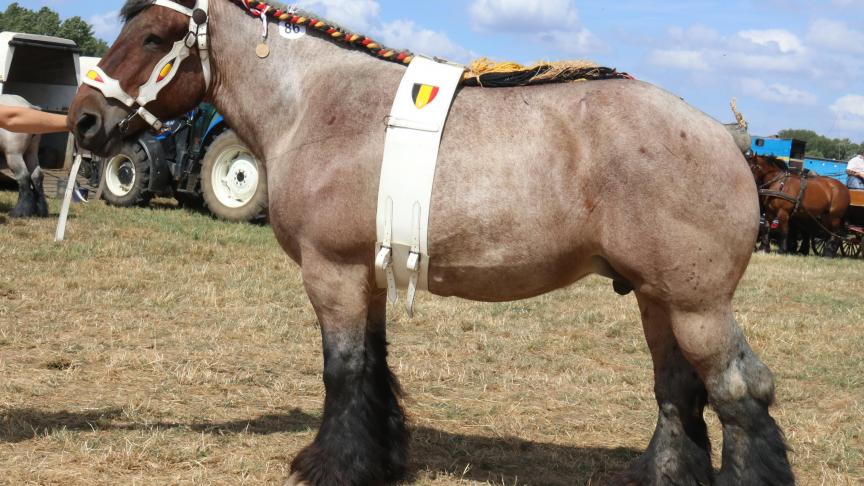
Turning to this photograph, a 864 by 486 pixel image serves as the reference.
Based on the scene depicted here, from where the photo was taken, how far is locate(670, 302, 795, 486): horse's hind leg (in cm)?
346

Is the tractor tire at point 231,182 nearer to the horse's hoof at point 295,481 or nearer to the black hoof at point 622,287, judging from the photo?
the horse's hoof at point 295,481

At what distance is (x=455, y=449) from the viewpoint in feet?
15.9

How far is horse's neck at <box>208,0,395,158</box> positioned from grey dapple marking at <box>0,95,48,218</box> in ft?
30.7

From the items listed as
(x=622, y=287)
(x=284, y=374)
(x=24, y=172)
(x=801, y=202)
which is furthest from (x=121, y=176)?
(x=801, y=202)

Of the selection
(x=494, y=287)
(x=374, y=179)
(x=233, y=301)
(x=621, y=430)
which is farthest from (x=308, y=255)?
(x=233, y=301)

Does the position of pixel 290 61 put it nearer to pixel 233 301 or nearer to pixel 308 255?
pixel 308 255

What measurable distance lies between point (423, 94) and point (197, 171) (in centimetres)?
1098

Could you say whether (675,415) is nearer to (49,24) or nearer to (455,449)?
(455,449)

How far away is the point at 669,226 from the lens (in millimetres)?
3398

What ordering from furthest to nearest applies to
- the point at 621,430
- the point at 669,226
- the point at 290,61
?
the point at 621,430 → the point at 290,61 → the point at 669,226

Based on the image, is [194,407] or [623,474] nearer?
[623,474]

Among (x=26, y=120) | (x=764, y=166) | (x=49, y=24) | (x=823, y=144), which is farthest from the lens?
(x=823, y=144)

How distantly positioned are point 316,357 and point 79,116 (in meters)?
2.94

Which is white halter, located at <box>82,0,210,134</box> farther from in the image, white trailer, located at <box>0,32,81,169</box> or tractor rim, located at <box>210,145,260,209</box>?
white trailer, located at <box>0,32,81,169</box>
